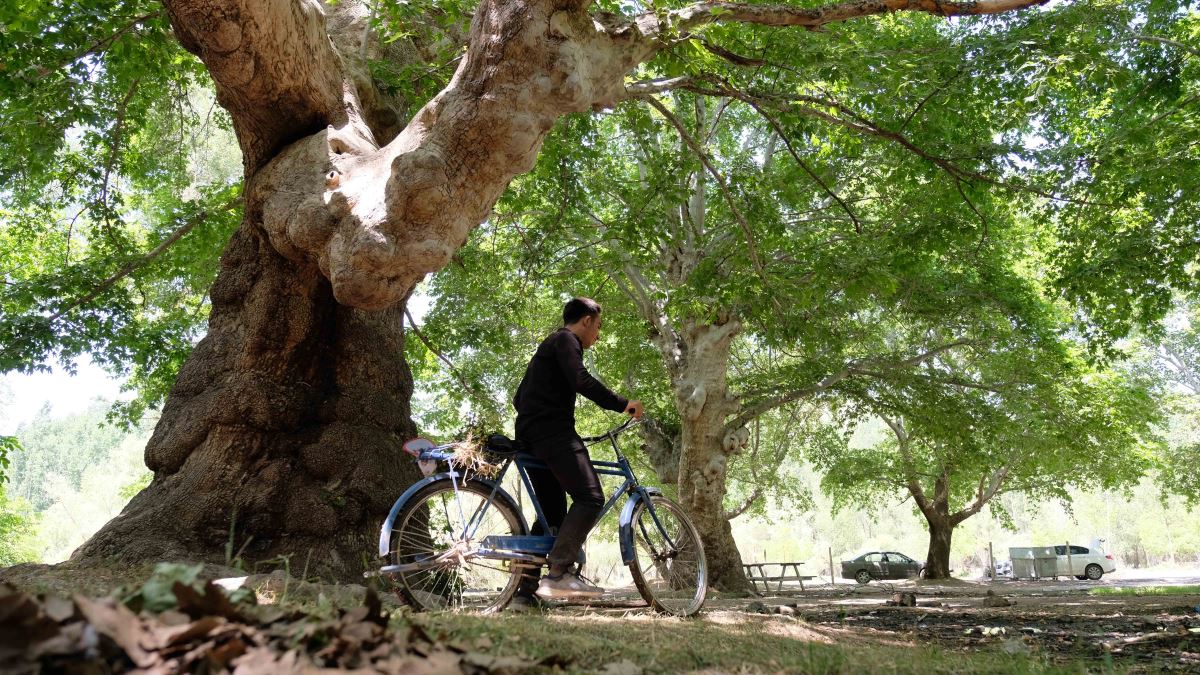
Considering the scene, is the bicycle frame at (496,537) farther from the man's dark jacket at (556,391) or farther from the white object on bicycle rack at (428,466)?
the man's dark jacket at (556,391)

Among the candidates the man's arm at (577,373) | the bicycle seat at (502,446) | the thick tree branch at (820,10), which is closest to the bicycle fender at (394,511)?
the bicycle seat at (502,446)

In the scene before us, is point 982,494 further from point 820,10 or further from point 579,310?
point 579,310

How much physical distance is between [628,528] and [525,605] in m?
0.87

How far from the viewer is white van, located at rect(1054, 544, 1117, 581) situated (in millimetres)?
33906

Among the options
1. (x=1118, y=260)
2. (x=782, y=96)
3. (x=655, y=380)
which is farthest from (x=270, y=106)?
(x=655, y=380)

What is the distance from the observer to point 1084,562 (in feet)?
112

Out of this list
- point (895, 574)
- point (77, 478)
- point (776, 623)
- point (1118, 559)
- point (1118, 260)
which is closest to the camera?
point (776, 623)

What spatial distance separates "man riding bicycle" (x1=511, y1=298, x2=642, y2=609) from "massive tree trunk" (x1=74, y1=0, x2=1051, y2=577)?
38.1 inches

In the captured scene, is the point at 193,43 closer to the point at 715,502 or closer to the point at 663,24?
the point at 663,24

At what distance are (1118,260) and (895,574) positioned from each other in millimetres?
28938

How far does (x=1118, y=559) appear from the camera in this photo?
73.2 metres

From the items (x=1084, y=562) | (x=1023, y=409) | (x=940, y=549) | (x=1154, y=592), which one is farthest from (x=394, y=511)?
(x=1084, y=562)

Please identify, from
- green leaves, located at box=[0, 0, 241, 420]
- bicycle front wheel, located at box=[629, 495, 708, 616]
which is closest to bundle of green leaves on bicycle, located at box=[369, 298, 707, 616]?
bicycle front wheel, located at box=[629, 495, 708, 616]

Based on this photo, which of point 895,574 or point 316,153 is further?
point 895,574
